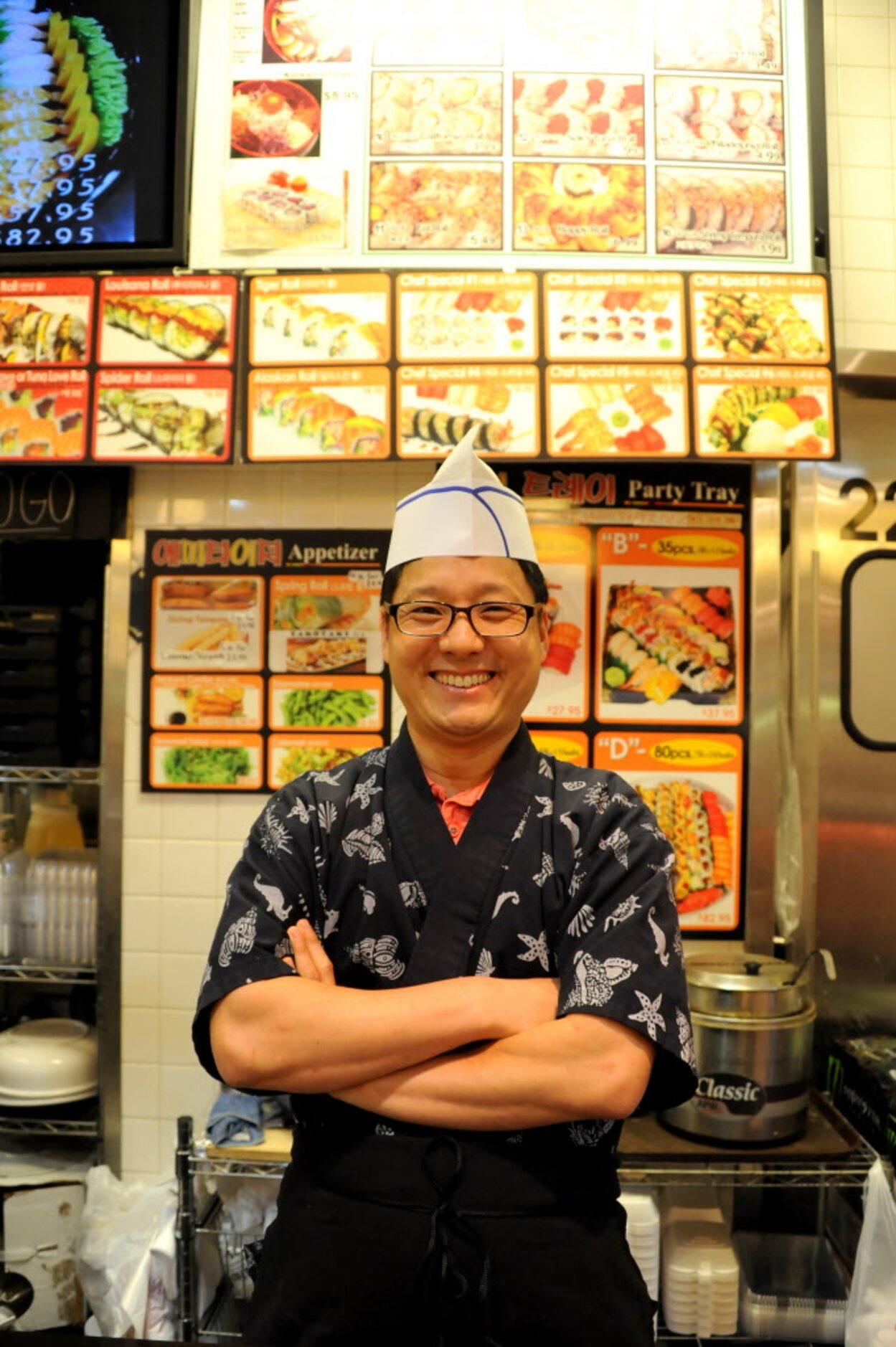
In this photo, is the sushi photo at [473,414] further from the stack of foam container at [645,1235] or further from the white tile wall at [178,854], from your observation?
the stack of foam container at [645,1235]

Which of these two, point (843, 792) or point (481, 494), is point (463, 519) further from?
point (843, 792)

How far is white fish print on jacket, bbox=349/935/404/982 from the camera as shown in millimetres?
1398

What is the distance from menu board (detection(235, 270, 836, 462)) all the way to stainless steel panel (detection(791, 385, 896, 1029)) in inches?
16.3

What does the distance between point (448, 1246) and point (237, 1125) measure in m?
1.06

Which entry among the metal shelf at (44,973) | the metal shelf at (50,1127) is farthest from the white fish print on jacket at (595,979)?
the metal shelf at (50,1127)

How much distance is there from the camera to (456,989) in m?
1.28

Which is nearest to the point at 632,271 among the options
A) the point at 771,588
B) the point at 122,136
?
the point at 771,588

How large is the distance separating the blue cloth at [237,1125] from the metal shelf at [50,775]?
875mm

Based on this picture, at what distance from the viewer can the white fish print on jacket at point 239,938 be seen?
53.0 inches

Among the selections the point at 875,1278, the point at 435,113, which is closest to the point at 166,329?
the point at 435,113

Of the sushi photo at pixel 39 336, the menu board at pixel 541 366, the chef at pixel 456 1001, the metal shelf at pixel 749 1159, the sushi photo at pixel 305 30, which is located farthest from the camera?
the sushi photo at pixel 305 30

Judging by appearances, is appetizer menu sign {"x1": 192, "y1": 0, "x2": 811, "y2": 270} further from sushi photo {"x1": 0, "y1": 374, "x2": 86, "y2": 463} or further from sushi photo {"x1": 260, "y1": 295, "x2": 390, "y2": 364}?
sushi photo {"x1": 0, "y1": 374, "x2": 86, "y2": 463}

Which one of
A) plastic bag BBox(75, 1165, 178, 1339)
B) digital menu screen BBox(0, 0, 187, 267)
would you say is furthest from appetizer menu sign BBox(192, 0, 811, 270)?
plastic bag BBox(75, 1165, 178, 1339)

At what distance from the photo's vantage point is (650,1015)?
128 centimetres
